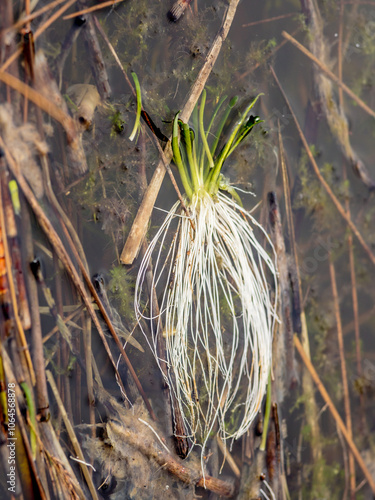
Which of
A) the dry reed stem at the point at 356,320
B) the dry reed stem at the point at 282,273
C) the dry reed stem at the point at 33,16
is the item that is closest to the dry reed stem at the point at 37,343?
the dry reed stem at the point at 33,16

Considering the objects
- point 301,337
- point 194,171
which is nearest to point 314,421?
point 301,337

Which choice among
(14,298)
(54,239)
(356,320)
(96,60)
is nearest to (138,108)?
(96,60)

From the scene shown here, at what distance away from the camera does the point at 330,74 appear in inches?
72.5

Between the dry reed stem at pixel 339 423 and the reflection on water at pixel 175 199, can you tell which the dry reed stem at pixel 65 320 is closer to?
the reflection on water at pixel 175 199

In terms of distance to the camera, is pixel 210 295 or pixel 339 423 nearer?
pixel 210 295

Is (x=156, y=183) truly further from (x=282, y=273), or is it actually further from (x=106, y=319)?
(x=282, y=273)

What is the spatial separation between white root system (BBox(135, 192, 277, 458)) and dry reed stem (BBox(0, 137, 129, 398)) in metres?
0.17

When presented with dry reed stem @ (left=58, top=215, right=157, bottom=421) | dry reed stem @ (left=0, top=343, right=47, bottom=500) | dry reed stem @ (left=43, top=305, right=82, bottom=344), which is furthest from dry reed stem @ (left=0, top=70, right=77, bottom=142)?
dry reed stem @ (left=0, top=343, right=47, bottom=500)

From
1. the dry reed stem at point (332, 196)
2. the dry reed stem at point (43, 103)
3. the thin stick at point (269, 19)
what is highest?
the thin stick at point (269, 19)

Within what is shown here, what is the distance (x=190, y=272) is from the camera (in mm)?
1612

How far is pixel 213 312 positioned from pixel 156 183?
0.58 m

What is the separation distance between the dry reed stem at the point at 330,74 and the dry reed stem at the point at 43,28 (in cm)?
94

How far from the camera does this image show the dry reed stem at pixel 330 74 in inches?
69.6

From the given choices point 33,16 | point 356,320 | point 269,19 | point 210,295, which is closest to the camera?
point 33,16
